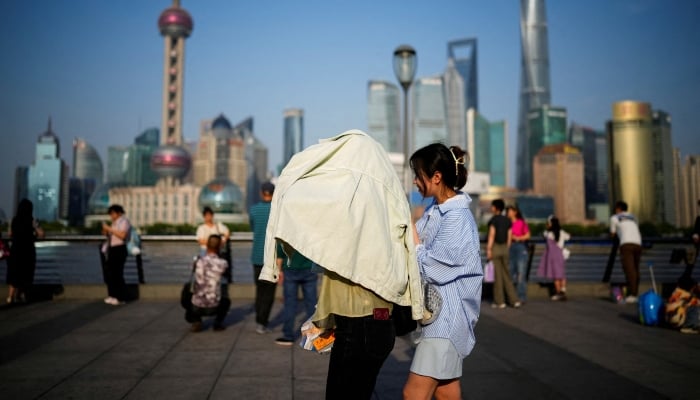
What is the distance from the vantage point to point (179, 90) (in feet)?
461

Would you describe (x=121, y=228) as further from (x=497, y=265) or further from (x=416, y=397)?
(x=416, y=397)

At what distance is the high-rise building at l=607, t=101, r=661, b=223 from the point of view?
13625 cm

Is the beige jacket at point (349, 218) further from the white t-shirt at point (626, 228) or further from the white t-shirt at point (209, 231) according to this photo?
the white t-shirt at point (626, 228)

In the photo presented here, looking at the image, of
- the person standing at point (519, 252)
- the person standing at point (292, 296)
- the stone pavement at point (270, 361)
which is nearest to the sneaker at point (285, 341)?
the person standing at point (292, 296)

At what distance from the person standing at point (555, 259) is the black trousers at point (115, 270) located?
762cm

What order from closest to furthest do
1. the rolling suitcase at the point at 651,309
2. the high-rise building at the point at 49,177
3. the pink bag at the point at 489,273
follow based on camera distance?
the rolling suitcase at the point at 651,309 → the pink bag at the point at 489,273 → the high-rise building at the point at 49,177

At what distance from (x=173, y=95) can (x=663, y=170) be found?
134875 millimetres

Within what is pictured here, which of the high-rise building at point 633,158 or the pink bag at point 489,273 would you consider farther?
the high-rise building at point 633,158

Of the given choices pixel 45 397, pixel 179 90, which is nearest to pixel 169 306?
pixel 45 397

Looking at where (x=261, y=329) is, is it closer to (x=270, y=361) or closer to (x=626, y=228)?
(x=270, y=361)

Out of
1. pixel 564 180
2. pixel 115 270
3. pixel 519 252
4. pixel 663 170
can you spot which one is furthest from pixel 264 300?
pixel 564 180

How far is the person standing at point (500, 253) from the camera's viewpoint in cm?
886

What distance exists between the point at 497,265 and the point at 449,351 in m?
6.93

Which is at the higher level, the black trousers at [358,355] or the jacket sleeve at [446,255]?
the jacket sleeve at [446,255]
